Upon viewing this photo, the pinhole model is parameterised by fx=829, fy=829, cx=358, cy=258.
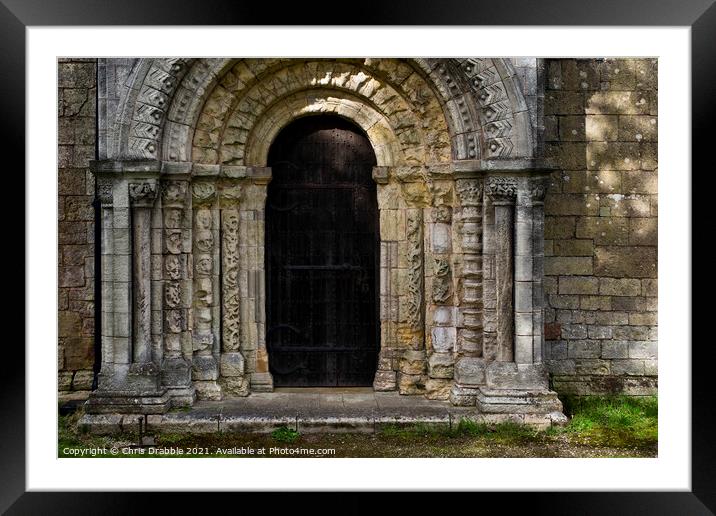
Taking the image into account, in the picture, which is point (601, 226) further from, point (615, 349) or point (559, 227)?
point (615, 349)

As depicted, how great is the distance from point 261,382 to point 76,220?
2.86 metres

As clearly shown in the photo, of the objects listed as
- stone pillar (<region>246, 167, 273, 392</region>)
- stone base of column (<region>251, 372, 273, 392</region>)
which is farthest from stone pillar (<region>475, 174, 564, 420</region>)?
stone pillar (<region>246, 167, 273, 392</region>)

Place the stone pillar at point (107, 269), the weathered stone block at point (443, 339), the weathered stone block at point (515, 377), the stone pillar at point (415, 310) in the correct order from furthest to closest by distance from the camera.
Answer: the stone pillar at point (415, 310), the weathered stone block at point (443, 339), the weathered stone block at point (515, 377), the stone pillar at point (107, 269)

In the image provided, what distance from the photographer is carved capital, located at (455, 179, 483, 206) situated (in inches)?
342

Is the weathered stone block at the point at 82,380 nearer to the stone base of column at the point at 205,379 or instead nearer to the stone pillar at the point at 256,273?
the stone base of column at the point at 205,379

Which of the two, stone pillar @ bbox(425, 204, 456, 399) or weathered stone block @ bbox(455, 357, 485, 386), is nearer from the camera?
weathered stone block @ bbox(455, 357, 485, 386)

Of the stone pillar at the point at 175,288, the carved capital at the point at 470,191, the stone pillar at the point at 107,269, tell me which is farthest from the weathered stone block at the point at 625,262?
the stone pillar at the point at 107,269

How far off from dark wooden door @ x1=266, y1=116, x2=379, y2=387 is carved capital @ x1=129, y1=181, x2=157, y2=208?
1.40m

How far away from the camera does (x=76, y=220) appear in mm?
9562

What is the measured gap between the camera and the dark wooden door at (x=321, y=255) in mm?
9328

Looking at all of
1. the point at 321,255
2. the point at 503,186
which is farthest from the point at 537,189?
the point at 321,255

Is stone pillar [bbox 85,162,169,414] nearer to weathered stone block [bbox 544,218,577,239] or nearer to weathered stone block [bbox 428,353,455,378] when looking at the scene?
weathered stone block [bbox 428,353,455,378]

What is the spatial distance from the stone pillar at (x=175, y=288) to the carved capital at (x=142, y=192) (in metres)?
0.22

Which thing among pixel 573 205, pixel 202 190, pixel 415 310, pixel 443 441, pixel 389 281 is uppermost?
pixel 202 190
